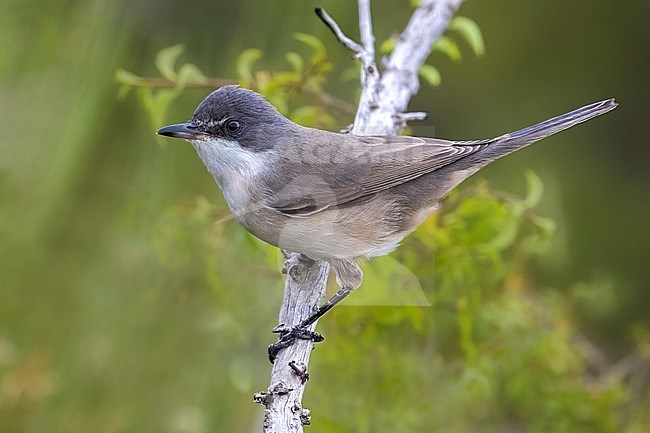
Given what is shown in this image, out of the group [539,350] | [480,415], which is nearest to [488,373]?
[539,350]

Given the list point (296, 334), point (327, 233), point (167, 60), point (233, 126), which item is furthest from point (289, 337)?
point (167, 60)

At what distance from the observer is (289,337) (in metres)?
2.43

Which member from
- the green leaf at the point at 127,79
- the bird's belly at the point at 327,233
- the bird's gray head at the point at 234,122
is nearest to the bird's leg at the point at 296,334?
the bird's belly at the point at 327,233

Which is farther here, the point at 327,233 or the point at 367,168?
the point at 367,168

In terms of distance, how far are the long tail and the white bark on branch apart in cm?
33

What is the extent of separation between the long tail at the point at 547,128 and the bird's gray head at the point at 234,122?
68 centimetres

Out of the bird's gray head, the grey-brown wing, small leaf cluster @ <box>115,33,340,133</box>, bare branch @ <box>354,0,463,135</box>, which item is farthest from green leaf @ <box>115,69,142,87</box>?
bare branch @ <box>354,0,463,135</box>

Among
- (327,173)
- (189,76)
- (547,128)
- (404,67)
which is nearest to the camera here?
(547,128)

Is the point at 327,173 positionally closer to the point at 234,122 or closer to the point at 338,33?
the point at 234,122

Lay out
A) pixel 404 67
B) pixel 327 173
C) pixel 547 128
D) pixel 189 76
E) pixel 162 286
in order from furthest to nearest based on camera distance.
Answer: pixel 162 286, pixel 404 67, pixel 189 76, pixel 327 173, pixel 547 128

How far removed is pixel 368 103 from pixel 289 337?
2.82 feet

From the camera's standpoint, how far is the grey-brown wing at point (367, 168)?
265 centimetres

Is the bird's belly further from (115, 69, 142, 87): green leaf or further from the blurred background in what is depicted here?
(115, 69, 142, 87): green leaf

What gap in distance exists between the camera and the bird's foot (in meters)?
2.40
